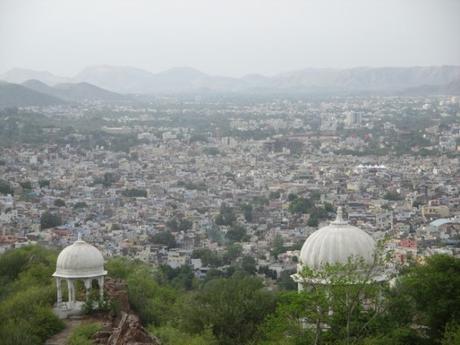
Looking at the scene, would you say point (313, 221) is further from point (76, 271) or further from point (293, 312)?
point (293, 312)

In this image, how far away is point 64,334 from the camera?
18.1 metres

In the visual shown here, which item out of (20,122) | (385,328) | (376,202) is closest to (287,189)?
(376,202)

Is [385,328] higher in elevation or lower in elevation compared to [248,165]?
higher

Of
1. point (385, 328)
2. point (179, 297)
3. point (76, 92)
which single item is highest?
point (385, 328)

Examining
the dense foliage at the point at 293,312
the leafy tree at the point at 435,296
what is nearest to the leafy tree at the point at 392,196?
the dense foliage at the point at 293,312

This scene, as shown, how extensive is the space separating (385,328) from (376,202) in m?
44.6

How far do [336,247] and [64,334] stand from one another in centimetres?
459

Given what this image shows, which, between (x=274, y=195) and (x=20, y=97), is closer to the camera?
(x=274, y=195)

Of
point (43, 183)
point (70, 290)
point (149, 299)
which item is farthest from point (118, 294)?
point (43, 183)

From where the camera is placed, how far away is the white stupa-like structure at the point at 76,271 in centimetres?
1938

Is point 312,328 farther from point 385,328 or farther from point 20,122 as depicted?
point 20,122

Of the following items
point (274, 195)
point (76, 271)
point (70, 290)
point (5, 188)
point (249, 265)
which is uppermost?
point (76, 271)

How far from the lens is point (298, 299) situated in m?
15.1

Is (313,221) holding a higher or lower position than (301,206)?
higher
